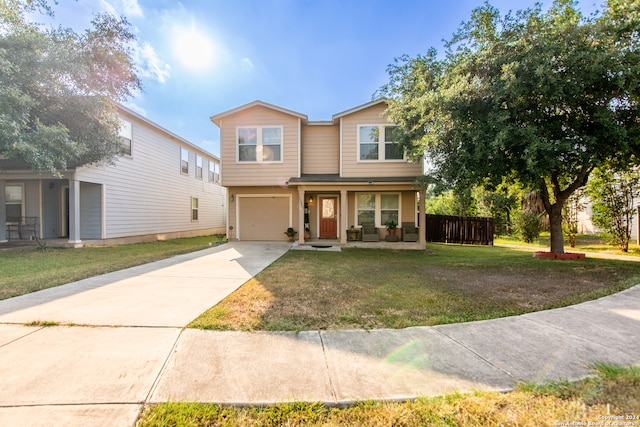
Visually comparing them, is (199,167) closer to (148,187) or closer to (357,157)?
(148,187)

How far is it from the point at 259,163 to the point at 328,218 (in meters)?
3.96

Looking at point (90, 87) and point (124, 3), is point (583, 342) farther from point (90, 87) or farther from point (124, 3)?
point (124, 3)

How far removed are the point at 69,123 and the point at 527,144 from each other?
45.7 ft

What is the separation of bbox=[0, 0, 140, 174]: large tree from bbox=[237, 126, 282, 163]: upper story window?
14.8 feet

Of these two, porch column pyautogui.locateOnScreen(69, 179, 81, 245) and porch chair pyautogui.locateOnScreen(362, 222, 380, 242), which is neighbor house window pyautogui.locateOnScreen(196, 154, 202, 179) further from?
porch chair pyautogui.locateOnScreen(362, 222, 380, 242)

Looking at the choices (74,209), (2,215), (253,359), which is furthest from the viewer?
(2,215)

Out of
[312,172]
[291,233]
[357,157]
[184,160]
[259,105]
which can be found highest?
[259,105]

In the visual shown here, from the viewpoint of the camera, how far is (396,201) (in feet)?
39.3

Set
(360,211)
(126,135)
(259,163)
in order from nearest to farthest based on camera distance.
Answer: (259,163) < (360,211) < (126,135)

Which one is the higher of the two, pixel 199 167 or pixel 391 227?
pixel 199 167

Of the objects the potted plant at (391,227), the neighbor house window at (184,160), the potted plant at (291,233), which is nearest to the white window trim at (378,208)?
the potted plant at (391,227)

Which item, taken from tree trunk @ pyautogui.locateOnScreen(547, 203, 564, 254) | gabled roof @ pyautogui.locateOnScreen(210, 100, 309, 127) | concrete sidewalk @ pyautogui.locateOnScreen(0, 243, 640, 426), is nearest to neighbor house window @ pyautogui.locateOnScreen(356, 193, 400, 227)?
gabled roof @ pyautogui.locateOnScreen(210, 100, 309, 127)

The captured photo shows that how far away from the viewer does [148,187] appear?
1410 cm

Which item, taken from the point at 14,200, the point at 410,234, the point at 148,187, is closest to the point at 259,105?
the point at 148,187
